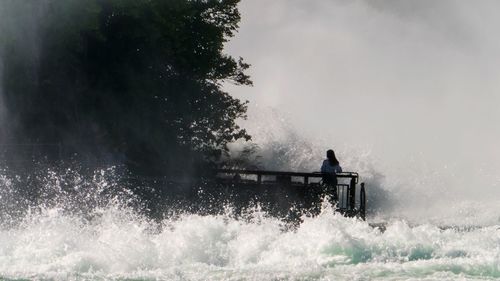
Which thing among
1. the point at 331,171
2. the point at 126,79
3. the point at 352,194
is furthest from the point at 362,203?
the point at 126,79

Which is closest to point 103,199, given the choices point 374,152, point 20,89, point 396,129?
point 20,89

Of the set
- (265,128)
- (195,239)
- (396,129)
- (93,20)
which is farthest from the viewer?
(396,129)

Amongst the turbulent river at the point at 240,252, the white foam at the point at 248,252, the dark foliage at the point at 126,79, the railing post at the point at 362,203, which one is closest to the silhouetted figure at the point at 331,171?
the railing post at the point at 362,203

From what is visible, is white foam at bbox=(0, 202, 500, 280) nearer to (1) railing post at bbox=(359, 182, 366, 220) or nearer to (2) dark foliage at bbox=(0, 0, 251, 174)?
(1) railing post at bbox=(359, 182, 366, 220)

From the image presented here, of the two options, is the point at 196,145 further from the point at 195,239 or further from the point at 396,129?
the point at 396,129

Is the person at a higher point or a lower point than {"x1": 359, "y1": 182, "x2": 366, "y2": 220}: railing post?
higher

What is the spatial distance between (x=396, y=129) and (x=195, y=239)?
4652 cm

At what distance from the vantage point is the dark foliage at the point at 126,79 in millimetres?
40531

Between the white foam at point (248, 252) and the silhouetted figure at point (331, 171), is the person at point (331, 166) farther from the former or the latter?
the white foam at point (248, 252)

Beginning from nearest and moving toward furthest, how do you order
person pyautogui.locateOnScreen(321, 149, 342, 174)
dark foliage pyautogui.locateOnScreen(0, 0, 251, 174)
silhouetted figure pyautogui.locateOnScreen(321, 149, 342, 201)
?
silhouetted figure pyautogui.locateOnScreen(321, 149, 342, 201), person pyautogui.locateOnScreen(321, 149, 342, 174), dark foliage pyautogui.locateOnScreen(0, 0, 251, 174)

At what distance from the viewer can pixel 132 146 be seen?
1725 inches

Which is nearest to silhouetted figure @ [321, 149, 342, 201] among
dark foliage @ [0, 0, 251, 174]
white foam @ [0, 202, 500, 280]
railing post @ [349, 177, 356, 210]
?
railing post @ [349, 177, 356, 210]

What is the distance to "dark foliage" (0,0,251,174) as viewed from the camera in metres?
40.5

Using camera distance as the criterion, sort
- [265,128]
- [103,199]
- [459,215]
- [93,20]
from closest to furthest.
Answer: [103,199], [93,20], [459,215], [265,128]
